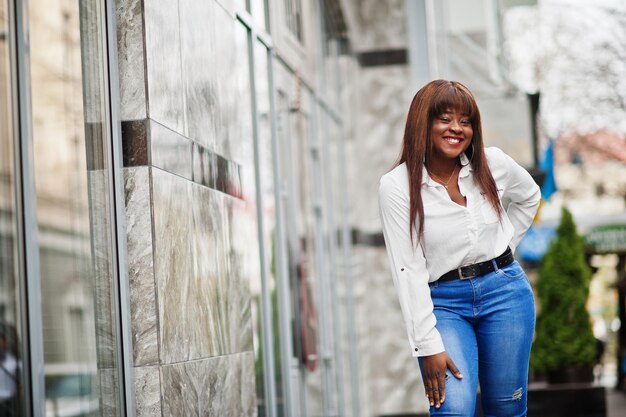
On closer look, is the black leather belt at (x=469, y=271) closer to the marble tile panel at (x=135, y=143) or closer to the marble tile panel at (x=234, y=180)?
the marble tile panel at (x=135, y=143)

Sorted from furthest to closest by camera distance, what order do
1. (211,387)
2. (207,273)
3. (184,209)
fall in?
1. (207,273)
2. (211,387)
3. (184,209)

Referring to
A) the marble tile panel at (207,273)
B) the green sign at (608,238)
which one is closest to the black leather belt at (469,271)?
the marble tile panel at (207,273)

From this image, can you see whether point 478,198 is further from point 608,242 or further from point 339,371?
point 608,242

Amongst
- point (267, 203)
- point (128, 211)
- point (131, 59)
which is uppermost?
point (131, 59)

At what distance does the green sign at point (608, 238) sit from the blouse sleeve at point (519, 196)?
55.9 feet

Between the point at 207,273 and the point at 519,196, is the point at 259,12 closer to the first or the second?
the point at 207,273

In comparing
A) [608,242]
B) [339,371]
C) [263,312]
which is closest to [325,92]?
[339,371]

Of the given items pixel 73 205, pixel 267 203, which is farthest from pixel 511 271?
pixel 267 203

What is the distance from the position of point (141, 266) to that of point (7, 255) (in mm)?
869

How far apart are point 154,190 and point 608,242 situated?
1783 centimetres

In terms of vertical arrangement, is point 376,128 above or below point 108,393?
above

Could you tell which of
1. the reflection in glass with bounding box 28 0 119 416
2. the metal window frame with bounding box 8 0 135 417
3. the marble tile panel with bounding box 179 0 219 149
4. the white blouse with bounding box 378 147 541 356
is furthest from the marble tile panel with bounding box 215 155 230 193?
the metal window frame with bounding box 8 0 135 417

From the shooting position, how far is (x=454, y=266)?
351 centimetres

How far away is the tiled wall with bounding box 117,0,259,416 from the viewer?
3.72 meters
